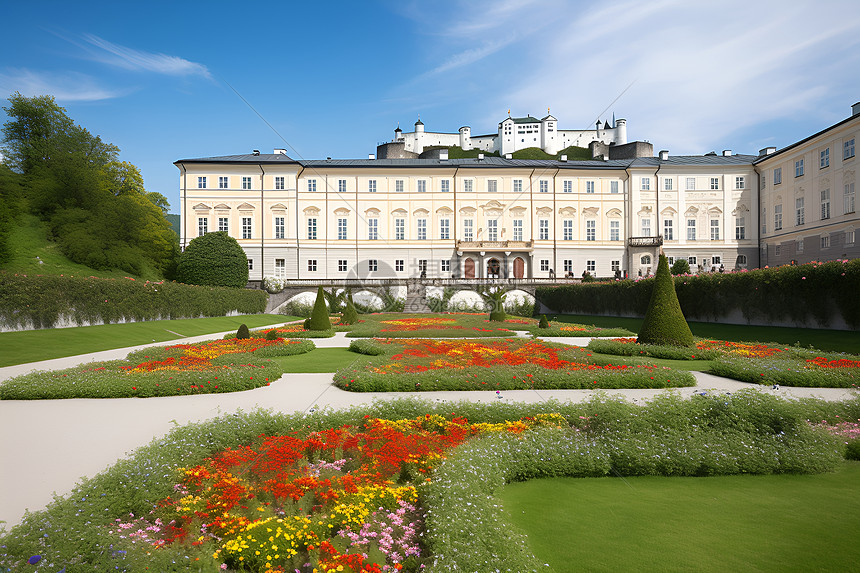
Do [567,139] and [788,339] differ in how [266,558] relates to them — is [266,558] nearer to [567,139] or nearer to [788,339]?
[788,339]

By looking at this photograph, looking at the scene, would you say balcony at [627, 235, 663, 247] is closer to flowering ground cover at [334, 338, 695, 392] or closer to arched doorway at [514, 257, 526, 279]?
arched doorway at [514, 257, 526, 279]

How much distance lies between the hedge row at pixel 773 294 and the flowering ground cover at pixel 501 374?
388 inches

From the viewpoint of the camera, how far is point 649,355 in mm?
12859

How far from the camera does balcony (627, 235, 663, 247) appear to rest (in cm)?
4916

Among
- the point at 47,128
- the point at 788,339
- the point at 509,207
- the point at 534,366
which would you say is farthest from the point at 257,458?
the point at 47,128

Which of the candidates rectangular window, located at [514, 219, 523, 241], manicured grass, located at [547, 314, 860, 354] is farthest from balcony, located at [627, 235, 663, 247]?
manicured grass, located at [547, 314, 860, 354]

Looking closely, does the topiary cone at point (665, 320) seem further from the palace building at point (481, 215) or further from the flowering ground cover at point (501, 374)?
the palace building at point (481, 215)

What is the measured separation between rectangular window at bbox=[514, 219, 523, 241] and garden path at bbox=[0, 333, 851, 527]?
42555mm

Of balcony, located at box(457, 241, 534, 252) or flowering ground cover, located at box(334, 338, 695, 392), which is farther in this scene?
balcony, located at box(457, 241, 534, 252)

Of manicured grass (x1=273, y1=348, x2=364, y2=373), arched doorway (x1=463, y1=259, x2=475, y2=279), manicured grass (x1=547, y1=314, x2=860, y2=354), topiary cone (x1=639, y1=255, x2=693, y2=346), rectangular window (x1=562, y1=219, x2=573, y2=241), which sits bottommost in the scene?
manicured grass (x1=273, y1=348, x2=364, y2=373)

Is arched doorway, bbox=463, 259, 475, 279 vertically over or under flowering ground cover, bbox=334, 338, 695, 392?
over

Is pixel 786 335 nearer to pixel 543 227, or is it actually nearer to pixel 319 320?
pixel 319 320

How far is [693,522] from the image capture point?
355 cm

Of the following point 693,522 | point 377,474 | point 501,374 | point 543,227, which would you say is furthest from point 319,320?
point 543,227
